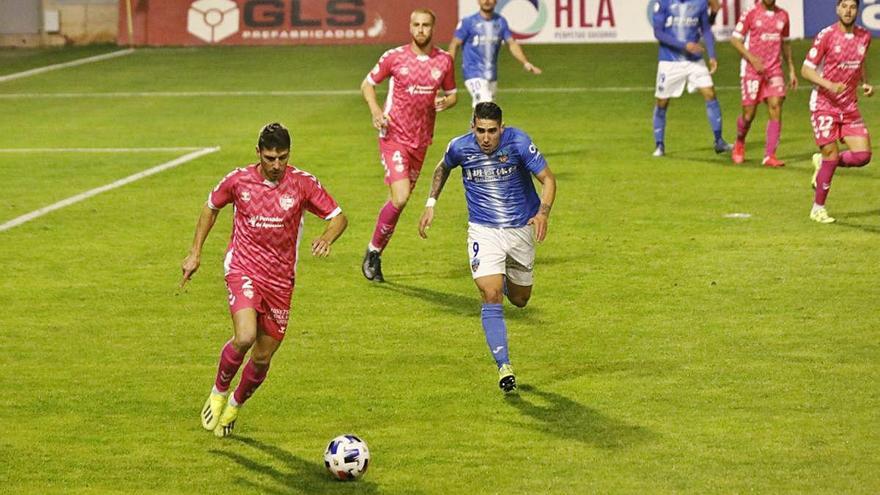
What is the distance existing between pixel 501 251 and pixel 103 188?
37.1ft

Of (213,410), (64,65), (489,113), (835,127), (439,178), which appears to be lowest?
(64,65)

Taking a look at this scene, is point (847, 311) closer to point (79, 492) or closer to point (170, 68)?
point (79, 492)

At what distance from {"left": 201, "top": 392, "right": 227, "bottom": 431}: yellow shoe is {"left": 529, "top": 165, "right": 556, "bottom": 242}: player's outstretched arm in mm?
2448

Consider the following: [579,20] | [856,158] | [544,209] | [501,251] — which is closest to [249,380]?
[501,251]

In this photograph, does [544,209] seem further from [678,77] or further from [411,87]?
[678,77]

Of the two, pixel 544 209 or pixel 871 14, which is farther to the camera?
pixel 871 14

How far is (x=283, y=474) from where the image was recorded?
10.4 meters

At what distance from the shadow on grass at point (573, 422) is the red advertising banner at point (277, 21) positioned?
28226 millimetres

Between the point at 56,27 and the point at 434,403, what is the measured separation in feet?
110

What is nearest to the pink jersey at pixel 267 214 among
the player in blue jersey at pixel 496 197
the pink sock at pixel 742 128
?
the player in blue jersey at pixel 496 197

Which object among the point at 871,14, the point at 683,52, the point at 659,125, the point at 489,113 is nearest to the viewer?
the point at 489,113

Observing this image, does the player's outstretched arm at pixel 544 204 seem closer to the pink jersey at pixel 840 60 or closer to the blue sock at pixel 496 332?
the blue sock at pixel 496 332

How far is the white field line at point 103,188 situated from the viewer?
66.4 ft

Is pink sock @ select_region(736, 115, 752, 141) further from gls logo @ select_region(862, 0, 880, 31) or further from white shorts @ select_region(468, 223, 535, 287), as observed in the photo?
gls logo @ select_region(862, 0, 880, 31)
